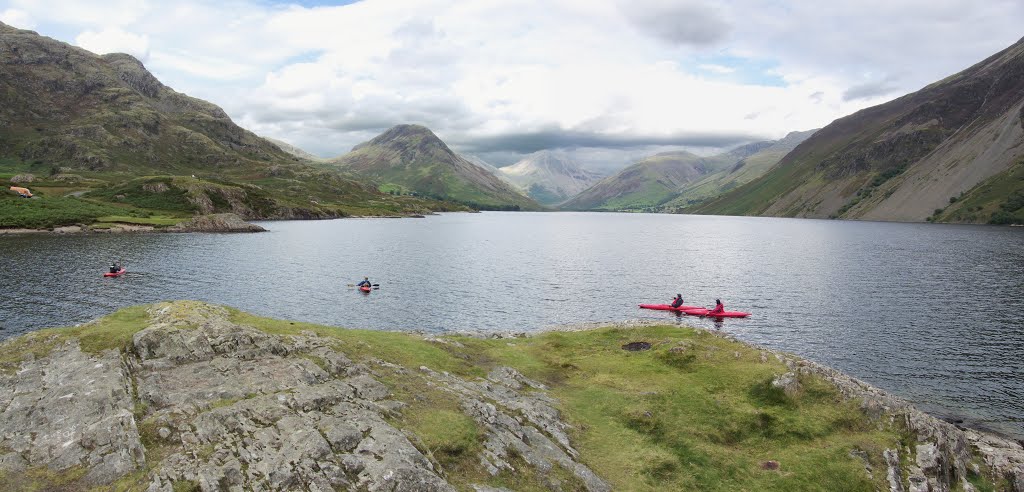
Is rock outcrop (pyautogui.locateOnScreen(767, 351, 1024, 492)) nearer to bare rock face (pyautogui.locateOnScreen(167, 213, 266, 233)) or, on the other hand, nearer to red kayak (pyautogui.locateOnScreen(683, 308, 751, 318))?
red kayak (pyautogui.locateOnScreen(683, 308, 751, 318))

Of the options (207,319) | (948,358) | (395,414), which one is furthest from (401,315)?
(948,358)

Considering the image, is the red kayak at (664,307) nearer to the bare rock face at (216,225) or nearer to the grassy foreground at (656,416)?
the grassy foreground at (656,416)

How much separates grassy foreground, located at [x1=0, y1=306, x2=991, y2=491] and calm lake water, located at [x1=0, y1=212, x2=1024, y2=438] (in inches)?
820

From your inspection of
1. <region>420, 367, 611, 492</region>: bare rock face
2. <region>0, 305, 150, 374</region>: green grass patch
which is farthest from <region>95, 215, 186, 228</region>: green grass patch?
<region>420, 367, 611, 492</region>: bare rock face

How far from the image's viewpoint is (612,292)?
89.1 metres

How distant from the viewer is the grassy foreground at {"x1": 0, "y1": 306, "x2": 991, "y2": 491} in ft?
70.6

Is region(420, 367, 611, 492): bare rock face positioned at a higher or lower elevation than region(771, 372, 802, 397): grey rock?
lower

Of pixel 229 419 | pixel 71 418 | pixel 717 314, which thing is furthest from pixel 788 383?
pixel 717 314

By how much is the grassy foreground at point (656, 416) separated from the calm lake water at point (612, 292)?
20.8 metres

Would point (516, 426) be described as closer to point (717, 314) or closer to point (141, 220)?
point (717, 314)

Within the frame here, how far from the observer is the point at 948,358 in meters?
51.5

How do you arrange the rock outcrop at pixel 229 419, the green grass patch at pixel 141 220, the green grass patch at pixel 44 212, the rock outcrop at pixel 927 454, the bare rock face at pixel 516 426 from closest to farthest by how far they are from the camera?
the rock outcrop at pixel 229 419
the bare rock face at pixel 516 426
the rock outcrop at pixel 927 454
the green grass patch at pixel 44 212
the green grass patch at pixel 141 220

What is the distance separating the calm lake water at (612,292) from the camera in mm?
52125

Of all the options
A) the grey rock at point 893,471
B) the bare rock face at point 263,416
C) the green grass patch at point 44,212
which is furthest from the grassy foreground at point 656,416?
the green grass patch at point 44,212
